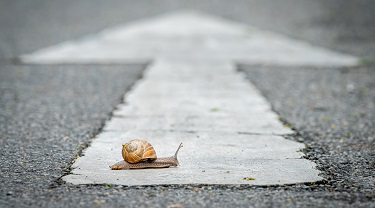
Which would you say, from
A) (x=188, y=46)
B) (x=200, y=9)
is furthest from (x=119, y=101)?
(x=200, y=9)

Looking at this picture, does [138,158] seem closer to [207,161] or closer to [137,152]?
[137,152]

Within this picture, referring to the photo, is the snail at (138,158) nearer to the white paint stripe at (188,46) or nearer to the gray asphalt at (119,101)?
the gray asphalt at (119,101)

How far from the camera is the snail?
361 centimetres

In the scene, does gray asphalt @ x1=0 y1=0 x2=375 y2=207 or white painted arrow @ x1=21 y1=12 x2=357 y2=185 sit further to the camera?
white painted arrow @ x1=21 y1=12 x2=357 y2=185

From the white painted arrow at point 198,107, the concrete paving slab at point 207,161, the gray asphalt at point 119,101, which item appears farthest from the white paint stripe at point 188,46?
the concrete paving slab at point 207,161

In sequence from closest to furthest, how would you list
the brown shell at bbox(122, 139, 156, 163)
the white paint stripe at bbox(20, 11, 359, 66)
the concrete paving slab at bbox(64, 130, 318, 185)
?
the concrete paving slab at bbox(64, 130, 318, 185) < the brown shell at bbox(122, 139, 156, 163) < the white paint stripe at bbox(20, 11, 359, 66)

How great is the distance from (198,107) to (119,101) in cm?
91

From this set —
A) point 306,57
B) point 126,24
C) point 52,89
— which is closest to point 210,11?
point 126,24

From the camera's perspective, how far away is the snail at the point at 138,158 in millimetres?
3611

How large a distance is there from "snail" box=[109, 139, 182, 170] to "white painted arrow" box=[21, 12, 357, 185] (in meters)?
0.06

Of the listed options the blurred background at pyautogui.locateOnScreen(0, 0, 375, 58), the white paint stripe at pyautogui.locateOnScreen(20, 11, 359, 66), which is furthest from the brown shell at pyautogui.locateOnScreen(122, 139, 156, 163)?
the blurred background at pyautogui.locateOnScreen(0, 0, 375, 58)

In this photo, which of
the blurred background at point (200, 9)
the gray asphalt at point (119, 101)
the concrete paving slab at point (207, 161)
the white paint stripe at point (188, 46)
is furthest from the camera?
the blurred background at point (200, 9)

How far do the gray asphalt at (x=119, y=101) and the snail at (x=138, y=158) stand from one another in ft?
1.15

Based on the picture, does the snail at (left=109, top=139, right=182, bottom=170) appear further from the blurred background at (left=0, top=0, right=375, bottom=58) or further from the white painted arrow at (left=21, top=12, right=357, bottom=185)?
the blurred background at (left=0, top=0, right=375, bottom=58)
